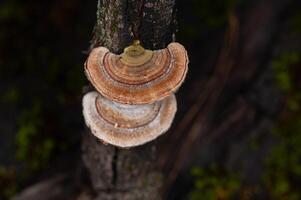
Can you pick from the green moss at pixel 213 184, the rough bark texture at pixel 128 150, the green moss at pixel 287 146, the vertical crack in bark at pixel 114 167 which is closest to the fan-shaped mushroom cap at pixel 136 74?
the rough bark texture at pixel 128 150

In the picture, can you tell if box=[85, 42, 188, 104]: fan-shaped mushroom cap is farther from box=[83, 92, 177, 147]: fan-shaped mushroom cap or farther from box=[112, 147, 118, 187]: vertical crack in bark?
box=[112, 147, 118, 187]: vertical crack in bark

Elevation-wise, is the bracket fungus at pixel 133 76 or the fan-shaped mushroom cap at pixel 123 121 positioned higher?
the bracket fungus at pixel 133 76

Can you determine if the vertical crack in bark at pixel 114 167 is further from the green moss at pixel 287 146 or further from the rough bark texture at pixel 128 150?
the green moss at pixel 287 146

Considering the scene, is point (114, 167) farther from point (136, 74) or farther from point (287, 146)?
point (287, 146)

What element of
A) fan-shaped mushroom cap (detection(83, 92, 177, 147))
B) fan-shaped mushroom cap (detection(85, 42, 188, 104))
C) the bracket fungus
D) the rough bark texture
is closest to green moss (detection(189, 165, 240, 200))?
the rough bark texture

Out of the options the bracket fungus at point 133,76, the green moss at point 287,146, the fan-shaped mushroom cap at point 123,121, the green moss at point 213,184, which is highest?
the bracket fungus at point 133,76

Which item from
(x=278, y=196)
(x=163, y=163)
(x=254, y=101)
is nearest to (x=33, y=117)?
(x=163, y=163)

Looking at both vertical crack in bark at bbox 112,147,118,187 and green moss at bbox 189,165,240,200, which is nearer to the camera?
vertical crack in bark at bbox 112,147,118,187
